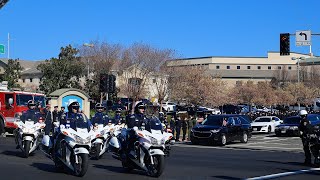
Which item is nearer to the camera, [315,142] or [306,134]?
[315,142]

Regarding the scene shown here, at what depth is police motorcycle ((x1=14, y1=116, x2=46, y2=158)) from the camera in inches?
639

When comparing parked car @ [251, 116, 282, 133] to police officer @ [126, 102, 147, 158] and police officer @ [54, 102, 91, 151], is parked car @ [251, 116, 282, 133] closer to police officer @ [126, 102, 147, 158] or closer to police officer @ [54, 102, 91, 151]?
police officer @ [126, 102, 147, 158]

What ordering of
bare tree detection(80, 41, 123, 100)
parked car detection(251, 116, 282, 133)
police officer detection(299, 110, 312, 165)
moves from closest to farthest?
1. police officer detection(299, 110, 312, 165)
2. parked car detection(251, 116, 282, 133)
3. bare tree detection(80, 41, 123, 100)

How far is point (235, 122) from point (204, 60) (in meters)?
97.1

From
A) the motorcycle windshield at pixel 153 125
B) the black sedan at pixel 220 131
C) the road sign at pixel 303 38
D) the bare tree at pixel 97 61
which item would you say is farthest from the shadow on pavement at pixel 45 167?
the bare tree at pixel 97 61

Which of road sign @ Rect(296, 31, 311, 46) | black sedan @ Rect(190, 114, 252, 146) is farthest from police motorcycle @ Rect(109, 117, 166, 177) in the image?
road sign @ Rect(296, 31, 311, 46)

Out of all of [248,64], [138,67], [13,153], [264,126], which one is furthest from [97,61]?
[248,64]

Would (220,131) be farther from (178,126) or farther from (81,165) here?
(81,165)

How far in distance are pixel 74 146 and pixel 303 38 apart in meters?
20.8

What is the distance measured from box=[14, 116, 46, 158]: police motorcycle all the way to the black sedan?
10687mm

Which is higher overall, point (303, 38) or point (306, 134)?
point (303, 38)

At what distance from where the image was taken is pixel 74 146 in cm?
1182

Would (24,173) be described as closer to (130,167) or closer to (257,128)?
(130,167)

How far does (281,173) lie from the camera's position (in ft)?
44.4
